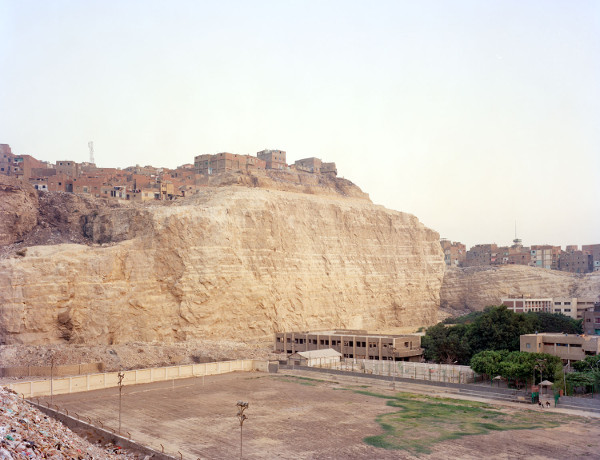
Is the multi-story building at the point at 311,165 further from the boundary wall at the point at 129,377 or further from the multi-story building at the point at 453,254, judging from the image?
the boundary wall at the point at 129,377

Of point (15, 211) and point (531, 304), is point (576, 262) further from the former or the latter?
point (15, 211)

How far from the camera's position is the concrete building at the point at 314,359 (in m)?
39.4

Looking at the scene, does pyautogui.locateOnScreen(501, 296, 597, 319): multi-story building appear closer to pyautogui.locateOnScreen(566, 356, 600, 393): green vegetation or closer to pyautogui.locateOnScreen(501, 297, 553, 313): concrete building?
pyautogui.locateOnScreen(501, 297, 553, 313): concrete building

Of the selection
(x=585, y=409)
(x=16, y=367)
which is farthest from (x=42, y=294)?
(x=585, y=409)

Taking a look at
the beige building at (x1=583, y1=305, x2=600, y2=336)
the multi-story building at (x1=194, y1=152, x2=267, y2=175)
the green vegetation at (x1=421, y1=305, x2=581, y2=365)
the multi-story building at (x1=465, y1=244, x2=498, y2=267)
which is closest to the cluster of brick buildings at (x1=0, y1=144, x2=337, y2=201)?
the multi-story building at (x1=194, y1=152, x2=267, y2=175)

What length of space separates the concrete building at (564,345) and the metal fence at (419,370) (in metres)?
4.21

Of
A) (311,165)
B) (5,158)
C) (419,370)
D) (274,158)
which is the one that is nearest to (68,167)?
(5,158)

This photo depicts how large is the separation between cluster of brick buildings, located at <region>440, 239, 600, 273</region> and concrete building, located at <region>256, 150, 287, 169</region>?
121 ft

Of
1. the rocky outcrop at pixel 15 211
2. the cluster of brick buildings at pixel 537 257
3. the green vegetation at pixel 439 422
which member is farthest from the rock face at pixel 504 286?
the rocky outcrop at pixel 15 211

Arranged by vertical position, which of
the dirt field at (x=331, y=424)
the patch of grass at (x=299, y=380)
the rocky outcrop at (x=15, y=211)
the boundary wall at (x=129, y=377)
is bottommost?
the patch of grass at (x=299, y=380)

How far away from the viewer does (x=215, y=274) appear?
4644 cm

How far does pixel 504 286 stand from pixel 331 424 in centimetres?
5943

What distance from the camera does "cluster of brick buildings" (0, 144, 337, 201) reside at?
198ft

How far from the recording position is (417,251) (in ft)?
230
